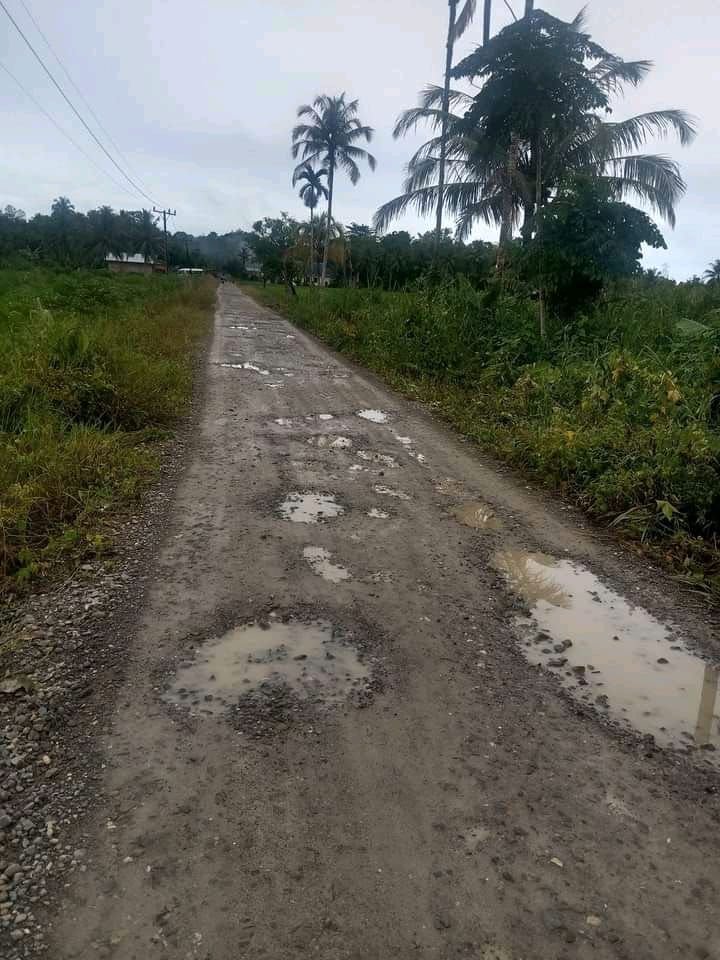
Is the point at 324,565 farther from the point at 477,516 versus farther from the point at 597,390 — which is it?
the point at 597,390

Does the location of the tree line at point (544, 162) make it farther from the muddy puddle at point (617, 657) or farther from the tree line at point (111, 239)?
the tree line at point (111, 239)

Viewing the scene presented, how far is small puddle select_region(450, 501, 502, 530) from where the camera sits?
4508 mm

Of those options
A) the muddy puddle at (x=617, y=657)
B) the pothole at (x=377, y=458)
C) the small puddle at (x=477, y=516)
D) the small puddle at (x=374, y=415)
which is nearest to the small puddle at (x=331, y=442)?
the pothole at (x=377, y=458)

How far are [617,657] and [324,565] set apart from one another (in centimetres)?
162

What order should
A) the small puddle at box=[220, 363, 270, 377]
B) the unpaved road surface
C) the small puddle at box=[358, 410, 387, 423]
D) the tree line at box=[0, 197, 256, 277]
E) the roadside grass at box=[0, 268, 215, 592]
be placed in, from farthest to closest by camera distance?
the tree line at box=[0, 197, 256, 277], the small puddle at box=[220, 363, 270, 377], the small puddle at box=[358, 410, 387, 423], the roadside grass at box=[0, 268, 215, 592], the unpaved road surface

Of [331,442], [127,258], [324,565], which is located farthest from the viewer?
[127,258]

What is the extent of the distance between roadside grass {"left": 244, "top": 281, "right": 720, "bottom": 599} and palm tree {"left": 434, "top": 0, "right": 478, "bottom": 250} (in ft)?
14.5

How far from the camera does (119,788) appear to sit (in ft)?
6.86

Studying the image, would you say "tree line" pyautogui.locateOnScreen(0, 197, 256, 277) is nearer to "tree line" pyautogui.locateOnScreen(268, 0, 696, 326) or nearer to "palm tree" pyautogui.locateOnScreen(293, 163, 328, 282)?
"palm tree" pyautogui.locateOnScreen(293, 163, 328, 282)

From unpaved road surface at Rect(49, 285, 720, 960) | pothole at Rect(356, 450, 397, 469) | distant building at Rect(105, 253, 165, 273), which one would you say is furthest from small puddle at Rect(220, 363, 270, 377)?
distant building at Rect(105, 253, 165, 273)

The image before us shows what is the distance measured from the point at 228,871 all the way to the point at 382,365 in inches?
390

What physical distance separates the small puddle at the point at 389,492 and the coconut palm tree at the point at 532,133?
6.95 metres

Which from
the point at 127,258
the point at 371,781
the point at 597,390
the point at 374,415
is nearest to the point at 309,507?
the point at 371,781

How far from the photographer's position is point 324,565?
3.71m
